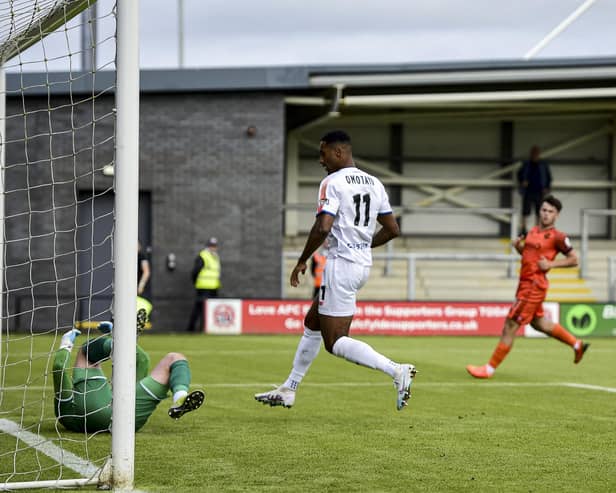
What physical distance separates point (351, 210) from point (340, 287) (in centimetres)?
53

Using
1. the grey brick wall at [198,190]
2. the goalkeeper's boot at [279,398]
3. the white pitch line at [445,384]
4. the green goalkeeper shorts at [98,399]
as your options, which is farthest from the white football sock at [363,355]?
the grey brick wall at [198,190]

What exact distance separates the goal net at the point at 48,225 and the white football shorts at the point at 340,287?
1.46m

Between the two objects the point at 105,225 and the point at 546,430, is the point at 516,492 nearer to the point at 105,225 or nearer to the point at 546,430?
the point at 546,430

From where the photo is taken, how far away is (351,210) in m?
7.87

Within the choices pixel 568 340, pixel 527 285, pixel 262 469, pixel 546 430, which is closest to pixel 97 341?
pixel 262 469

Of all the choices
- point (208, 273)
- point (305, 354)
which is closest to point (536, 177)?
point (208, 273)

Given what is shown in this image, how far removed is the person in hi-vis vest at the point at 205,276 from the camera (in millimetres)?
23297

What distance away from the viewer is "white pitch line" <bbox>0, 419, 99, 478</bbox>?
5.95 metres

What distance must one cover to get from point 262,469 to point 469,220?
84.8 ft

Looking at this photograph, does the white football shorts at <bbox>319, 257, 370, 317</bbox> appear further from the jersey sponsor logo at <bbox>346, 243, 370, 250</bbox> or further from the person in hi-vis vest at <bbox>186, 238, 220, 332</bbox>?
the person in hi-vis vest at <bbox>186, 238, 220, 332</bbox>

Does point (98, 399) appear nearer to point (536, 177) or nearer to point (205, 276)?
point (205, 276)

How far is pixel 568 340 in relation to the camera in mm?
13188

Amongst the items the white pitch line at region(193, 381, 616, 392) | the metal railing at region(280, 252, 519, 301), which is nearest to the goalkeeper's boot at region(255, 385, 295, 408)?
the white pitch line at region(193, 381, 616, 392)

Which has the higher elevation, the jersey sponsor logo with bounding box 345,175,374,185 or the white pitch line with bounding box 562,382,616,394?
the jersey sponsor logo with bounding box 345,175,374,185
